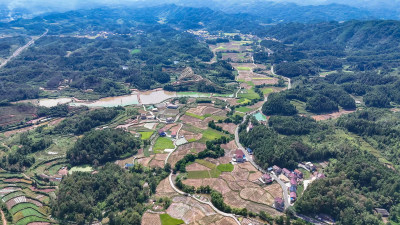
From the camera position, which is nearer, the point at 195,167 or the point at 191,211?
the point at 191,211

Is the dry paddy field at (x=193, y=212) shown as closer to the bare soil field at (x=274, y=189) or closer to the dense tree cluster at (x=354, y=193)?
the bare soil field at (x=274, y=189)

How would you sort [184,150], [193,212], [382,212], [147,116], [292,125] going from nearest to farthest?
[382,212], [193,212], [184,150], [292,125], [147,116]

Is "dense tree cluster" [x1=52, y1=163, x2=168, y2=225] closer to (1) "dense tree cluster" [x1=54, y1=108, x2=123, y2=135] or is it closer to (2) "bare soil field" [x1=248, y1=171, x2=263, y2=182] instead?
(2) "bare soil field" [x1=248, y1=171, x2=263, y2=182]

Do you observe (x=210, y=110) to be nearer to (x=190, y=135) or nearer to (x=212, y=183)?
(x=190, y=135)

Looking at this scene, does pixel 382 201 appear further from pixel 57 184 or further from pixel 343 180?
pixel 57 184

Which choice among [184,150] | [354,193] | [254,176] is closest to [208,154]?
[184,150]
